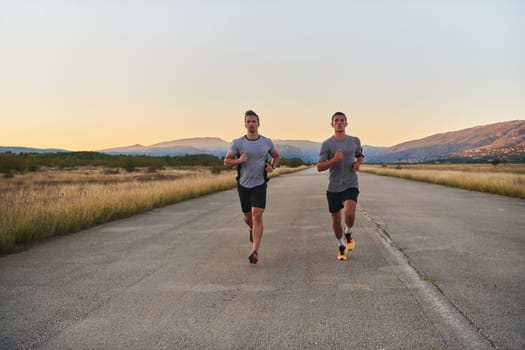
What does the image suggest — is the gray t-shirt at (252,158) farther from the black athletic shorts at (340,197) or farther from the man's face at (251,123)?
the black athletic shorts at (340,197)

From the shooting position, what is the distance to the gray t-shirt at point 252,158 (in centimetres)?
582

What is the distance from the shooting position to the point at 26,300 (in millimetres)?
4219

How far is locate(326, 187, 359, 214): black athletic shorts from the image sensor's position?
6.04m

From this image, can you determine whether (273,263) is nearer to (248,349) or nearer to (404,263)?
(404,263)

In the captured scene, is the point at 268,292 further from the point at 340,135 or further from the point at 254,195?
the point at 340,135

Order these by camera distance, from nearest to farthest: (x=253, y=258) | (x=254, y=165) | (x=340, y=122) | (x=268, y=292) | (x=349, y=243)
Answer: (x=268, y=292), (x=253, y=258), (x=254, y=165), (x=340, y=122), (x=349, y=243)

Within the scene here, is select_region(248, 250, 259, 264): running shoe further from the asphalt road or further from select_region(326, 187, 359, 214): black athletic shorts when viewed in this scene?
select_region(326, 187, 359, 214): black athletic shorts

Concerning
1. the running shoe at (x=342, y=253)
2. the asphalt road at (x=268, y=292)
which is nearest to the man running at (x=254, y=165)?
the asphalt road at (x=268, y=292)

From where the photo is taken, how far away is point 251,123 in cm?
577

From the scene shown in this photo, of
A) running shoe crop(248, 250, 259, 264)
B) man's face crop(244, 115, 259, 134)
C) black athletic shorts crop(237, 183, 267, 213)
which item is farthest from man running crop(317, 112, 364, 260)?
running shoe crop(248, 250, 259, 264)

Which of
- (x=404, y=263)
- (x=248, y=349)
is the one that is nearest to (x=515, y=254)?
(x=404, y=263)

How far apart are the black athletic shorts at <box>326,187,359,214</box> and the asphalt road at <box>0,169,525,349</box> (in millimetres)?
828

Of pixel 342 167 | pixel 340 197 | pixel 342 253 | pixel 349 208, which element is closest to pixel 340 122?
pixel 342 167

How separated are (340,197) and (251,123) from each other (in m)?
1.77
